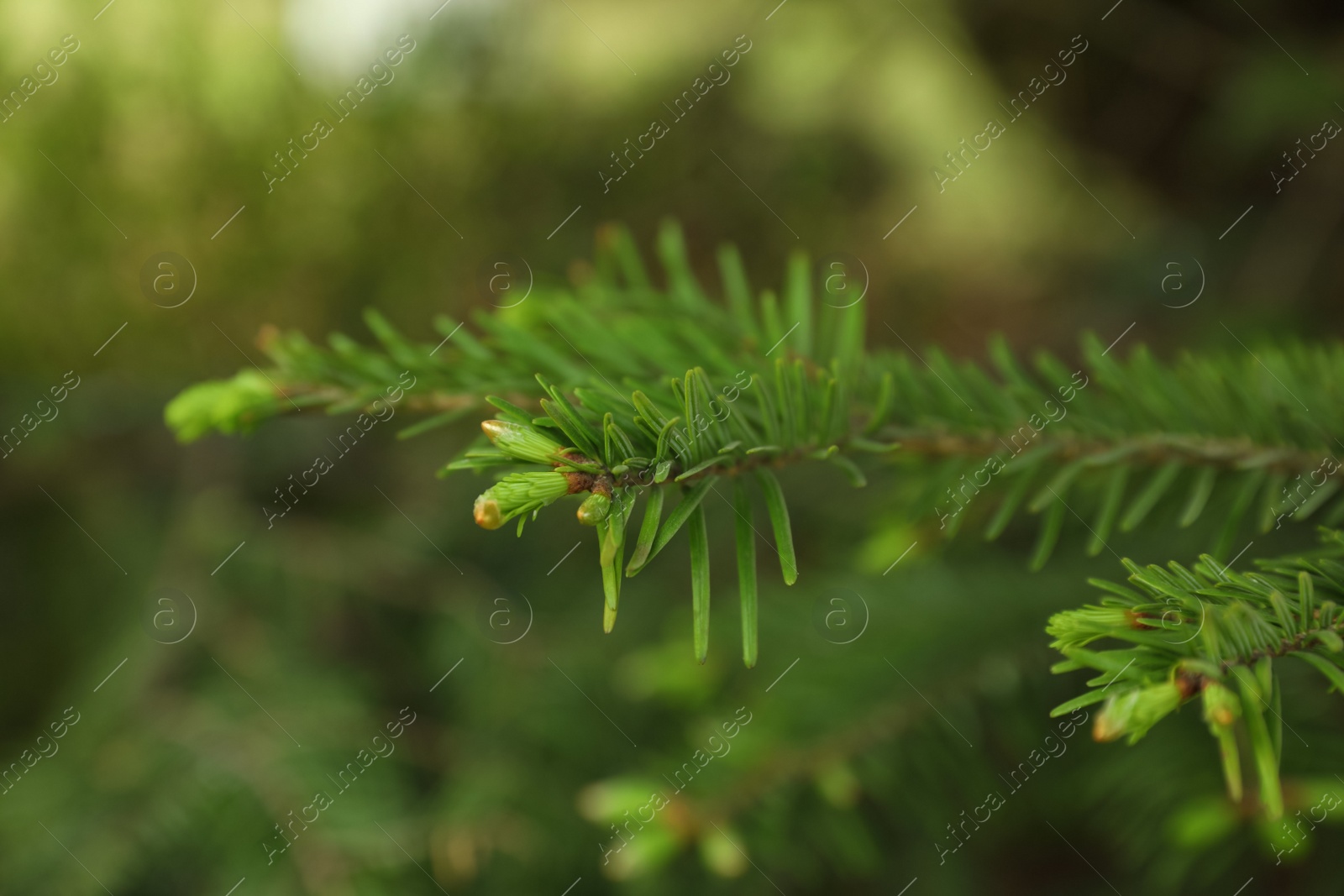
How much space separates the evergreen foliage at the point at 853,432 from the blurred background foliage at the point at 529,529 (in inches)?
5.4

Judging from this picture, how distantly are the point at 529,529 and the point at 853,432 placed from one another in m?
1.04

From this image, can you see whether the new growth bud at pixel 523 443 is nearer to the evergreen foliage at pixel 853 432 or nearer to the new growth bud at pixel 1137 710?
the evergreen foliage at pixel 853 432

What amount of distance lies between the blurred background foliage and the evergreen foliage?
0.14 metres

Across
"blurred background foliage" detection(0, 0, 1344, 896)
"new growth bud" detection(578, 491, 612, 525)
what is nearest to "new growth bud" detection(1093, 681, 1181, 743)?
"new growth bud" detection(578, 491, 612, 525)

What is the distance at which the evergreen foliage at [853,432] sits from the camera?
378 mm

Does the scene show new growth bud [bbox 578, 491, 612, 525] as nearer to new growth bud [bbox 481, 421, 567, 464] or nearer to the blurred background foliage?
new growth bud [bbox 481, 421, 567, 464]

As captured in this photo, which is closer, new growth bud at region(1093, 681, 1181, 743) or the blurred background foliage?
new growth bud at region(1093, 681, 1181, 743)

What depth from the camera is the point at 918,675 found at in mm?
828

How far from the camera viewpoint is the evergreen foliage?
378 millimetres

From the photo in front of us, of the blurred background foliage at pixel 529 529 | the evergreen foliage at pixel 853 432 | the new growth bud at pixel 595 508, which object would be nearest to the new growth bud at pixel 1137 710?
the evergreen foliage at pixel 853 432

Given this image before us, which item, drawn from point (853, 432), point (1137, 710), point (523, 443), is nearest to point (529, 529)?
point (853, 432)

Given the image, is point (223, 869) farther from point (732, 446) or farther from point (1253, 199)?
point (1253, 199)

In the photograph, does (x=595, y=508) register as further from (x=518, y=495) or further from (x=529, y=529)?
(x=529, y=529)

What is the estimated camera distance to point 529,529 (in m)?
1.54
